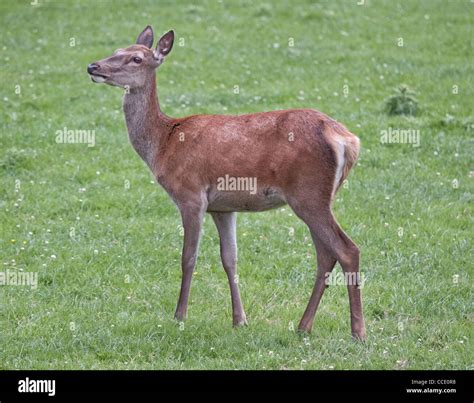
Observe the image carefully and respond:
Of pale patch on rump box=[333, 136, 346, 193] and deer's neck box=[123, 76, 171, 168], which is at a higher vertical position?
deer's neck box=[123, 76, 171, 168]

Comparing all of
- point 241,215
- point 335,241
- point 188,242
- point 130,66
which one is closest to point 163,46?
point 130,66

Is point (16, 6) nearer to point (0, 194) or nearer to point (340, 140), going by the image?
point (0, 194)

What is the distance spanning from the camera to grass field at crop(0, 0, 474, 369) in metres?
7.11

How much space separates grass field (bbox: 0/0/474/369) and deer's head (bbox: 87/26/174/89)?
1815 millimetres

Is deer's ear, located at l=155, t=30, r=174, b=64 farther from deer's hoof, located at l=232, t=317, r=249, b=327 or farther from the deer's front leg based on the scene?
deer's hoof, located at l=232, t=317, r=249, b=327

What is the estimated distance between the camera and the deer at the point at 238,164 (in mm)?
6965

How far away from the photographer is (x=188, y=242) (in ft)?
24.5

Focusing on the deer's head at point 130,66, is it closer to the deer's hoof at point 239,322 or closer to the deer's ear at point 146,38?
the deer's ear at point 146,38

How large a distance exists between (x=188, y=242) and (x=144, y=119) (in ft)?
3.84

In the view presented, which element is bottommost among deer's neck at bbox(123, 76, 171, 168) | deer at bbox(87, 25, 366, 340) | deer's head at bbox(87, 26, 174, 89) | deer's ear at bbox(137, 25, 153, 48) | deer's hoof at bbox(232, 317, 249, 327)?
deer's hoof at bbox(232, 317, 249, 327)

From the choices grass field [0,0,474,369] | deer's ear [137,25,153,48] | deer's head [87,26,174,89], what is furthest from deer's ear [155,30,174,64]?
grass field [0,0,474,369]

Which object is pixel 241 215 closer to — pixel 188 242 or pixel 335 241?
pixel 188 242
